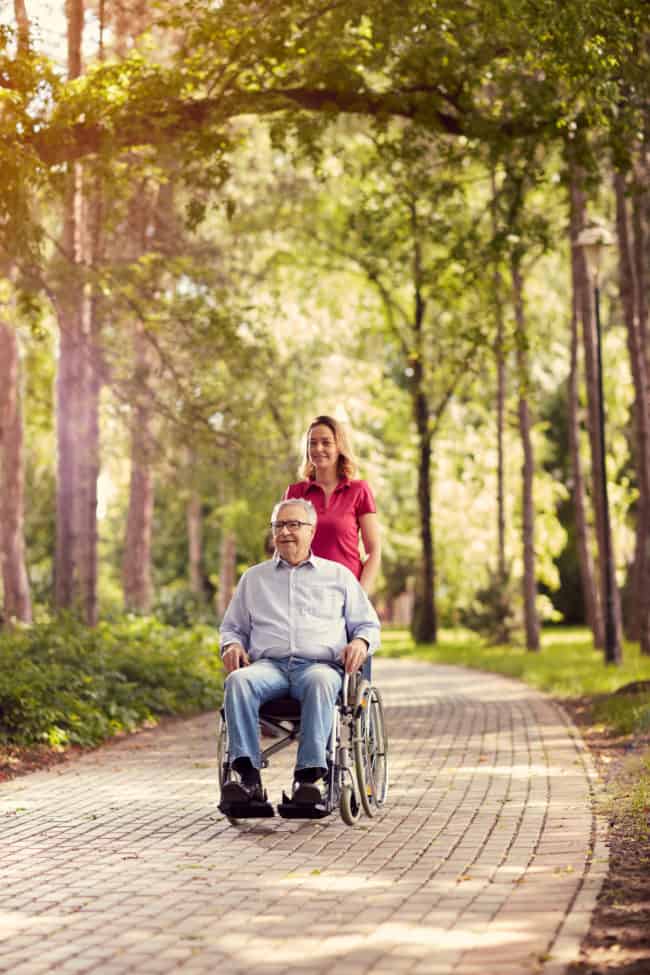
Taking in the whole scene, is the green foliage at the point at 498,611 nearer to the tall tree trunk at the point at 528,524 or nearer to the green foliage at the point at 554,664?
the green foliage at the point at 554,664

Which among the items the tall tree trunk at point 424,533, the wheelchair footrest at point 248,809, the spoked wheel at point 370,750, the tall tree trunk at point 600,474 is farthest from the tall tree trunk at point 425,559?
the wheelchair footrest at point 248,809

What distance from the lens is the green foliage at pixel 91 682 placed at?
11656mm

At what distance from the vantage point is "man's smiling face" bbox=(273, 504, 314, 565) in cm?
776

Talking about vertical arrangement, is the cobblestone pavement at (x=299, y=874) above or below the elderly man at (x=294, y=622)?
below

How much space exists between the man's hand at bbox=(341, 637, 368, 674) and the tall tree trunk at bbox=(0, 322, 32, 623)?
13841mm

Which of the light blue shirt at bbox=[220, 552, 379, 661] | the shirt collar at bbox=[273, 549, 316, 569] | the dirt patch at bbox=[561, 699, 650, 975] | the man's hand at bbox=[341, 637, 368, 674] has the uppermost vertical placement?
the shirt collar at bbox=[273, 549, 316, 569]

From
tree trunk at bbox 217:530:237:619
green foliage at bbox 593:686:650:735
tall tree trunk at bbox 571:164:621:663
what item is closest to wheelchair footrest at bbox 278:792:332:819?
green foliage at bbox 593:686:650:735

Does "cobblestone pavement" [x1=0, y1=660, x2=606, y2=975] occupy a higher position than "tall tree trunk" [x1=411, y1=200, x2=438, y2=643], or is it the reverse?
"tall tree trunk" [x1=411, y1=200, x2=438, y2=643]

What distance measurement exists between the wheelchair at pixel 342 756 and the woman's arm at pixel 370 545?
68 cm

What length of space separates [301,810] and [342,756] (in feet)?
1.20

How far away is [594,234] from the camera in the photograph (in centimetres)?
1888

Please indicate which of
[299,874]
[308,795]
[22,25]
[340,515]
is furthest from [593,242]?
[299,874]

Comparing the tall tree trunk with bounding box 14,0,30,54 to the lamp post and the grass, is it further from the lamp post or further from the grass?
the lamp post

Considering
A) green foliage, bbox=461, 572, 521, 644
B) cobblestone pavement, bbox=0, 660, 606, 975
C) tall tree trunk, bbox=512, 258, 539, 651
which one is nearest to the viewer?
cobblestone pavement, bbox=0, 660, 606, 975
